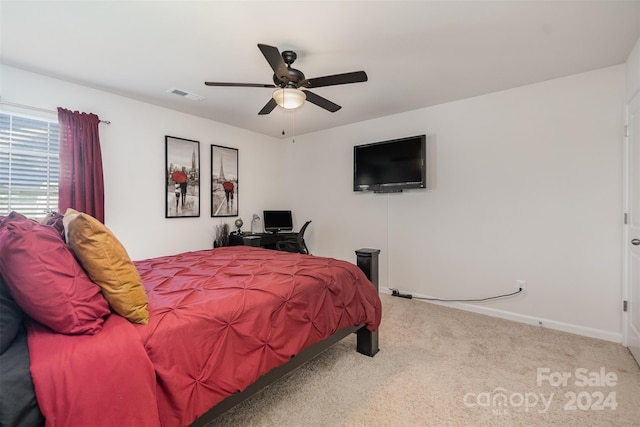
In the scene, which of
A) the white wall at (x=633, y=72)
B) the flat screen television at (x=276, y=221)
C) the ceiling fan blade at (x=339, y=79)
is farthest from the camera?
the flat screen television at (x=276, y=221)

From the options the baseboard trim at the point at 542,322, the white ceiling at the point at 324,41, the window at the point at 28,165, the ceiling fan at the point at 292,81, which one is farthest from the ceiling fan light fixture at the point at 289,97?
the baseboard trim at the point at 542,322

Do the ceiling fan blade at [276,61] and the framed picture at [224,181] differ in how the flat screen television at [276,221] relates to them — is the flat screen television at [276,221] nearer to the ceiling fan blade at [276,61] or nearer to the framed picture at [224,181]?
the framed picture at [224,181]

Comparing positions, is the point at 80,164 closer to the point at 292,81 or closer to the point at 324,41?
the point at 292,81

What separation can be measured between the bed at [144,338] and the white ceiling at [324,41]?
1599 millimetres

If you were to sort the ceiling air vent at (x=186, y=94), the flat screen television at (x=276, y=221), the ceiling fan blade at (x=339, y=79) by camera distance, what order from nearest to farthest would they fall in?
1. the ceiling fan blade at (x=339, y=79)
2. the ceiling air vent at (x=186, y=94)
3. the flat screen television at (x=276, y=221)

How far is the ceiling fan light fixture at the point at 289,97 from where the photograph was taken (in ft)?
7.47

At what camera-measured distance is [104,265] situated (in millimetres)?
1183

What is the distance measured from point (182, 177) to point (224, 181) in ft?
2.19

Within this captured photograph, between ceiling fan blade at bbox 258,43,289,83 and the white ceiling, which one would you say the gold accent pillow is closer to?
ceiling fan blade at bbox 258,43,289,83

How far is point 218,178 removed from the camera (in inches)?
169

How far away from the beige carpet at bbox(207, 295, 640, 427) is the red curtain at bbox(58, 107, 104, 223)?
2.58 meters

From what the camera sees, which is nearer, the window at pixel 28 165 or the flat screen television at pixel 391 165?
the window at pixel 28 165

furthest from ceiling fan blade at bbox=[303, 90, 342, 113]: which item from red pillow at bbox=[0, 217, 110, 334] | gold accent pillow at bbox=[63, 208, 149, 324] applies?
red pillow at bbox=[0, 217, 110, 334]

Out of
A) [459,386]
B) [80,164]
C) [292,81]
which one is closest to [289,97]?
[292,81]
